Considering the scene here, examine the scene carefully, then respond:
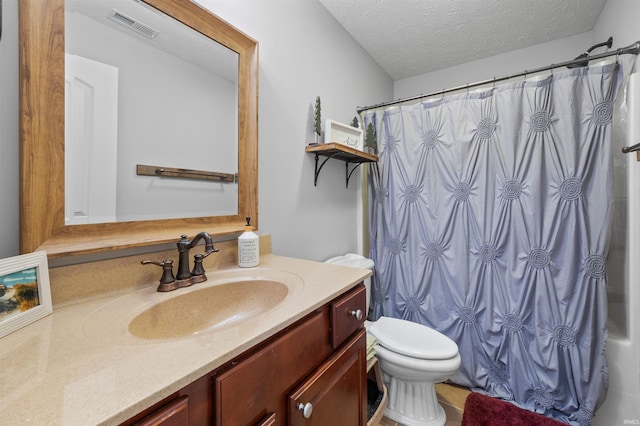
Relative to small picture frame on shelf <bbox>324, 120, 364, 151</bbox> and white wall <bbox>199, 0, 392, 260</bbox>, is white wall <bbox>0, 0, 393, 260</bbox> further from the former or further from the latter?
small picture frame on shelf <bbox>324, 120, 364, 151</bbox>

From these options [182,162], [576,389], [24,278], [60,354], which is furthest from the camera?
[576,389]

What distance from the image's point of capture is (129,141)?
0.85 m

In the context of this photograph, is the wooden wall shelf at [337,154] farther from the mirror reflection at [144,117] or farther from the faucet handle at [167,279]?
the faucet handle at [167,279]

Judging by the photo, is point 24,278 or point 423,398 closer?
point 24,278

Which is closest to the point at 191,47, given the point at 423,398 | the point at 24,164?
the point at 24,164

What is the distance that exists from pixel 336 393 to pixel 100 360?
2.10ft

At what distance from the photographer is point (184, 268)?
0.86 meters

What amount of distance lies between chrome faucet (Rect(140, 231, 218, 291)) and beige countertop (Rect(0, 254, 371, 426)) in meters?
0.09

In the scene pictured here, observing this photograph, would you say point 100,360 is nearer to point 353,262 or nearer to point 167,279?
point 167,279

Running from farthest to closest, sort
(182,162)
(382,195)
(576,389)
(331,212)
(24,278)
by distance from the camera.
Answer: (382,195)
(331,212)
(576,389)
(182,162)
(24,278)

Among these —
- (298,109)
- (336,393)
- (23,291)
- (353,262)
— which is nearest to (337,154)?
(298,109)

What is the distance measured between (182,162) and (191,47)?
45 cm

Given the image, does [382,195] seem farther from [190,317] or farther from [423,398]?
[190,317]

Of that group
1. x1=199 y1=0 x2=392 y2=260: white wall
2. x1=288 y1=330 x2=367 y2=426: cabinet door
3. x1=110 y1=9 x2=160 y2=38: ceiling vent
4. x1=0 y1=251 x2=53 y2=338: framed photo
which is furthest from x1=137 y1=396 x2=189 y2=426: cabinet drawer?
x1=110 y1=9 x2=160 y2=38: ceiling vent
